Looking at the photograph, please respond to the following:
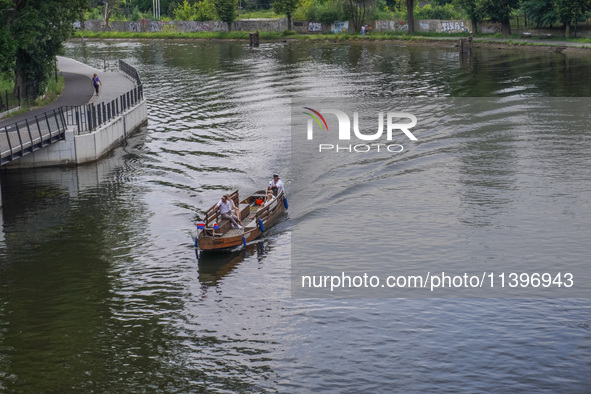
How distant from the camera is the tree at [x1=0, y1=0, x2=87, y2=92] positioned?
51.7m

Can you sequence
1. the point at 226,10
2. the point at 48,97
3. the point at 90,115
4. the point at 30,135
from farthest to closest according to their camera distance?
the point at 226,10 → the point at 48,97 → the point at 90,115 → the point at 30,135

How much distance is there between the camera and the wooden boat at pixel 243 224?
107 ft

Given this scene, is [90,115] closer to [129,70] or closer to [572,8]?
[129,70]

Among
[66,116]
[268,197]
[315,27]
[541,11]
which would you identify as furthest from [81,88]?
[315,27]

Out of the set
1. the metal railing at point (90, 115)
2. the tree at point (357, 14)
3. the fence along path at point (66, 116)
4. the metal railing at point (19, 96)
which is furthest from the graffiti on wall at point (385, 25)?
the metal railing at point (90, 115)

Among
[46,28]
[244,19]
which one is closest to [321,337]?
[46,28]

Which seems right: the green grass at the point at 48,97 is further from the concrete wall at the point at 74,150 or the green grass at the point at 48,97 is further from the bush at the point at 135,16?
the bush at the point at 135,16

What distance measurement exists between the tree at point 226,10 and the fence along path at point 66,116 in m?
80.9

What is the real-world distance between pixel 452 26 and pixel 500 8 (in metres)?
14.5

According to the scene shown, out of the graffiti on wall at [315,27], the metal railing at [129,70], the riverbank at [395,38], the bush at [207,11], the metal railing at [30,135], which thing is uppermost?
the bush at [207,11]

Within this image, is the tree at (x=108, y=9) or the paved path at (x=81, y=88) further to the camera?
the tree at (x=108, y=9)

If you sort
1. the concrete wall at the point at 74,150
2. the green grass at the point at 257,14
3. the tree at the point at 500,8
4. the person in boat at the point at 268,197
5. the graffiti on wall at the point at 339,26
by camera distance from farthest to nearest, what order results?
the green grass at the point at 257,14, the graffiti on wall at the point at 339,26, the tree at the point at 500,8, the concrete wall at the point at 74,150, the person in boat at the point at 268,197

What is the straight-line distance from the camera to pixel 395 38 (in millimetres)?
132500

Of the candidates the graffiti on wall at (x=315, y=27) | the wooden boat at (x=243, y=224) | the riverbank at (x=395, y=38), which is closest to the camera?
the wooden boat at (x=243, y=224)
